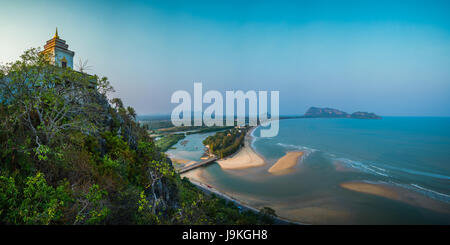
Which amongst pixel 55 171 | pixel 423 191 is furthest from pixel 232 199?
pixel 423 191

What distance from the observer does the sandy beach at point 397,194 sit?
697 inches

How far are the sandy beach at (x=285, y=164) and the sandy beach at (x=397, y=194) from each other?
7851mm

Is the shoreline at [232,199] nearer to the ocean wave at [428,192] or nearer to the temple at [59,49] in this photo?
the ocean wave at [428,192]

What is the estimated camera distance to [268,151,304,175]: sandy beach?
91.6ft

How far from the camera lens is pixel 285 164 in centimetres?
3120

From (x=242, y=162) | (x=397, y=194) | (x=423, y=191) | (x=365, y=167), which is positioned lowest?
(x=242, y=162)

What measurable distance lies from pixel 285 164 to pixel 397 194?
1431 centimetres

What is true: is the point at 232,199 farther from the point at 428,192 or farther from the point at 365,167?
the point at 365,167

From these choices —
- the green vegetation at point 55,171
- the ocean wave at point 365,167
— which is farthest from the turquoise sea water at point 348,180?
the green vegetation at point 55,171

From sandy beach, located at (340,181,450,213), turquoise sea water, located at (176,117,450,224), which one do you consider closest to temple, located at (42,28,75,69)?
turquoise sea water, located at (176,117,450,224)

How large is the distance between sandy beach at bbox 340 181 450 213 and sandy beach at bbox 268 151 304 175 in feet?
25.8

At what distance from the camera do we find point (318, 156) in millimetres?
35812

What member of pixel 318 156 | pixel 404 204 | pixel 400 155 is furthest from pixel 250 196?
pixel 400 155

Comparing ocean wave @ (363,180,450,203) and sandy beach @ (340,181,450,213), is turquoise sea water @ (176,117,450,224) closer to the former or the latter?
ocean wave @ (363,180,450,203)
